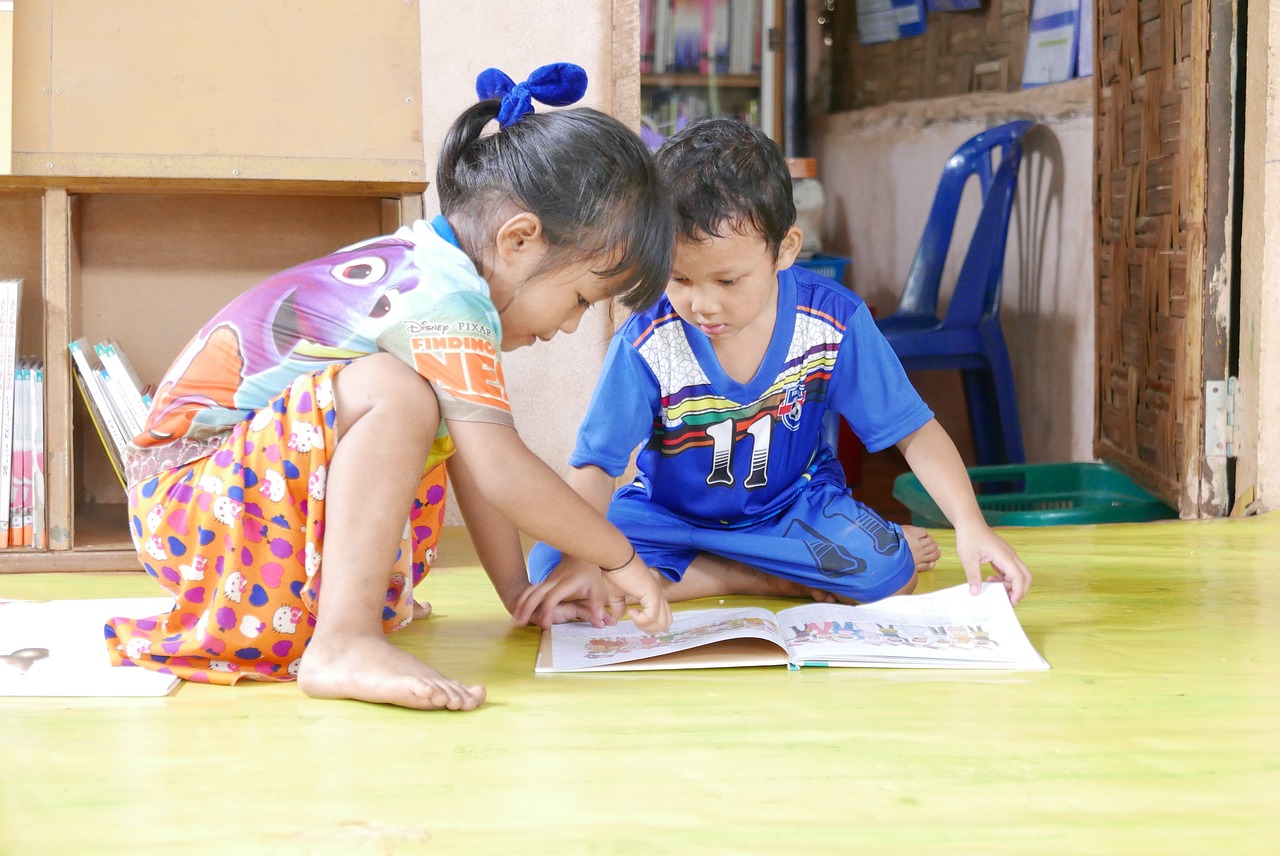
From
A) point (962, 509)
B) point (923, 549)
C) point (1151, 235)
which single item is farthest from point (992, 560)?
point (1151, 235)

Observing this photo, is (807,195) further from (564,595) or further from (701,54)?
(564,595)

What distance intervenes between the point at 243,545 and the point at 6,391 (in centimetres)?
71

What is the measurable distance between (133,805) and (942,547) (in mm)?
1244

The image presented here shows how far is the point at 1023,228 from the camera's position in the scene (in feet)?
9.11

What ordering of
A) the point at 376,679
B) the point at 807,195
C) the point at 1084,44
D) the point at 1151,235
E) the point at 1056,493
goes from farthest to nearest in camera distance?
the point at 807,195 < the point at 1084,44 < the point at 1056,493 < the point at 1151,235 < the point at 376,679

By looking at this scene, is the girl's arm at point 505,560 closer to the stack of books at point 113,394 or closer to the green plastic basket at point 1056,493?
the stack of books at point 113,394

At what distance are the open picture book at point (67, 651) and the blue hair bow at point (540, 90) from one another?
602 millimetres

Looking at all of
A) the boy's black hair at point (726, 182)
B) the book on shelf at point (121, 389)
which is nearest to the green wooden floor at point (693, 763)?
the boy's black hair at point (726, 182)

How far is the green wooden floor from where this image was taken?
0.81m

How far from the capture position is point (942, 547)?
182 centimetres

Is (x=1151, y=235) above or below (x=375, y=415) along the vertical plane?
above

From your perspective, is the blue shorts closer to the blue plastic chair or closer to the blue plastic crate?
the blue plastic chair

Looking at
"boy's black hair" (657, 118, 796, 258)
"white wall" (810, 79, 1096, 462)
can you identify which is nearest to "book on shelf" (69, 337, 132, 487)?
"boy's black hair" (657, 118, 796, 258)

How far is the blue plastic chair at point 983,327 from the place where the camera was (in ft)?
8.54
